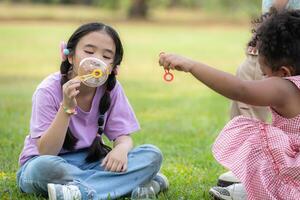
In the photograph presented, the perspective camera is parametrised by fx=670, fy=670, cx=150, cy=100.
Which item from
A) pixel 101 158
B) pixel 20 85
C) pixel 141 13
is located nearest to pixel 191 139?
pixel 101 158

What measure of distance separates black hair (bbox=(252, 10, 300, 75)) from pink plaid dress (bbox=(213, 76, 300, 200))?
11 cm

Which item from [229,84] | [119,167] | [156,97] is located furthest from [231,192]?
[156,97]

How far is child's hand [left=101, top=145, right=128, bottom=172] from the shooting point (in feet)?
12.6

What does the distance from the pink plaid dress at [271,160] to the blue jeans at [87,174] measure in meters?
0.55

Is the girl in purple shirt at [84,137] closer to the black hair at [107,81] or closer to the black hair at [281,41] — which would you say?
the black hair at [107,81]

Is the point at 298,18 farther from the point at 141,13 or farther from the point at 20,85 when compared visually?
the point at 141,13

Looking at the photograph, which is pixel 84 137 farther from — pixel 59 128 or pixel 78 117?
pixel 59 128

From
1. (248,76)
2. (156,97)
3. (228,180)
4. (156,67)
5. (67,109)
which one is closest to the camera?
(67,109)

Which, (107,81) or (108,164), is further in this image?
(107,81)

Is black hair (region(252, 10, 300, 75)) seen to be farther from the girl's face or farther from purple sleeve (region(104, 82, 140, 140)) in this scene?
purple sleeve (region(104, 82, 140, 140))

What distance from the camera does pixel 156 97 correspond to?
966cm

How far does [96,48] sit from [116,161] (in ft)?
2.15

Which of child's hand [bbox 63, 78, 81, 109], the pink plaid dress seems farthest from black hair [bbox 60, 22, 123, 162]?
the pink plaid dress

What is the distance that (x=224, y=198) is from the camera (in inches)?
148
